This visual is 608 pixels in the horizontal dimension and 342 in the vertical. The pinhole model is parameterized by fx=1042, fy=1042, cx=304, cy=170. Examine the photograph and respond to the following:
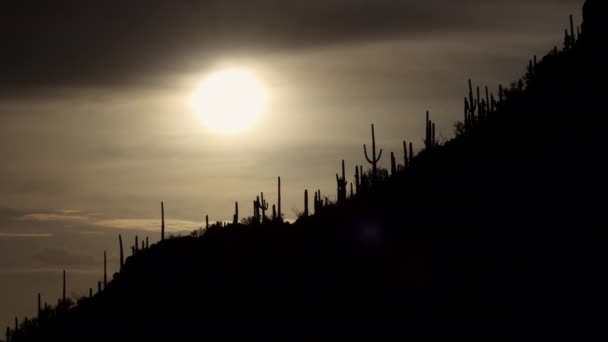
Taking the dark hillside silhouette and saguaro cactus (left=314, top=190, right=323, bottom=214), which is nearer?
the dark hillside silhouette

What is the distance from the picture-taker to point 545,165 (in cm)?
4475

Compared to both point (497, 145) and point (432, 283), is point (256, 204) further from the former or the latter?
point (432, 283)

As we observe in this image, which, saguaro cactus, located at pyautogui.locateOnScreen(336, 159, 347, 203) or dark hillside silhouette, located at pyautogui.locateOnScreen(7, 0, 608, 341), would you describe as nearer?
dark hillside silhouette, located at pyautogui.locateOnScreen(7, 0, 608, 341)

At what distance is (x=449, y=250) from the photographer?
43031 mm

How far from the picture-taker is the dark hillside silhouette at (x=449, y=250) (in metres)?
37.1

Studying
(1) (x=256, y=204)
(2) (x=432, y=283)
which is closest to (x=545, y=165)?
(2) (x=432, y=283)

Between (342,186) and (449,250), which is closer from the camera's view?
(449,250)

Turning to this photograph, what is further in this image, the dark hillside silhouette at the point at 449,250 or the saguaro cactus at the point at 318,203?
the saguaro cactus at the point at 318,203

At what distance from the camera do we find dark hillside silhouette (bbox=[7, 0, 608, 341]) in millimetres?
37125

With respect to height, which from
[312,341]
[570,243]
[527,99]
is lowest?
[312,341]

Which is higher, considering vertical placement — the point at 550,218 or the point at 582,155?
the point at 582,155

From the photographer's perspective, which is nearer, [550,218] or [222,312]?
[550,218]

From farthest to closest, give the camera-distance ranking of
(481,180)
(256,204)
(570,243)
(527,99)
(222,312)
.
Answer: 1. (256,204)
2. (527,99)
3. (222,312)
4. (481,180)
5. (570,243)

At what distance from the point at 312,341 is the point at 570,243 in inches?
406
